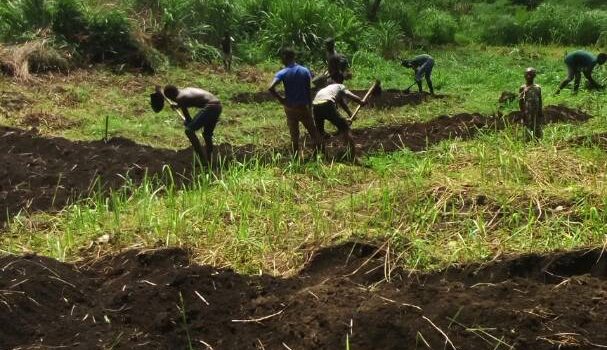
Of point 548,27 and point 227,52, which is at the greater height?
point 227,52

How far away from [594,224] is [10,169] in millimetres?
5961

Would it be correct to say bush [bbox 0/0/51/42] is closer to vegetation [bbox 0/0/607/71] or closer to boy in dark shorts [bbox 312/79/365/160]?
vegetation [bbox 0/0/607/71]

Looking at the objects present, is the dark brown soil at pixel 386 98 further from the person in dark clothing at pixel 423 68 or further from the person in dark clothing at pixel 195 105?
the person in dark clothing at pixel 195 105

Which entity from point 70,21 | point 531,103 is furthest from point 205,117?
point 70,21

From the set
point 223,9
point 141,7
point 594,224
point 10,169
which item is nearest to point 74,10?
point 141,7

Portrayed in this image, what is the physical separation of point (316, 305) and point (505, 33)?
2034 centimetres

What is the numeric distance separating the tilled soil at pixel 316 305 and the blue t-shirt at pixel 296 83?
410 centimetres

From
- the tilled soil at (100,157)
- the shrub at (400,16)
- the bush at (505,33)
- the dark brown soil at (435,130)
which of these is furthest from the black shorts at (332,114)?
the bush at (505,33)

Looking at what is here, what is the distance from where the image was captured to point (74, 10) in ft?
54.1

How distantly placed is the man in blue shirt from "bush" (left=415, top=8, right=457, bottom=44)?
Result: 13.7m

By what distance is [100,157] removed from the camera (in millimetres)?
9266

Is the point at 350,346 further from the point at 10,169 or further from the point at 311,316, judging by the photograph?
the point at 10,169

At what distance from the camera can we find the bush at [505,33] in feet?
77.0

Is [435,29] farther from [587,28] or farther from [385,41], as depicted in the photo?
[587,28]
